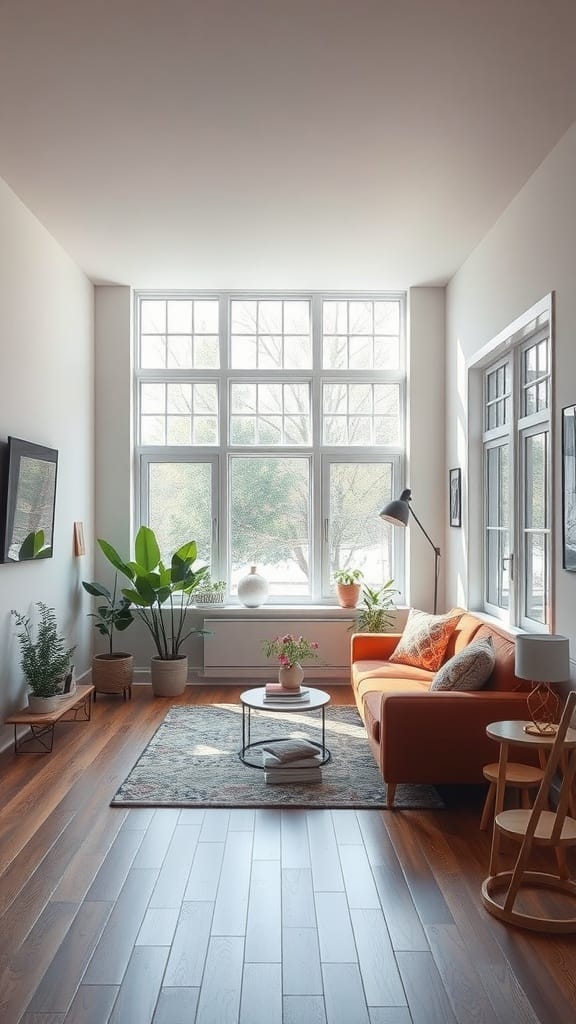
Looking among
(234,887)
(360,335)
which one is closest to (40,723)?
(234,887)

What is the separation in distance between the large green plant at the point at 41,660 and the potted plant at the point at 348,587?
2.52m

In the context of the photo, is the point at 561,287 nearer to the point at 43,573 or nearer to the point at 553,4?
the point at 553,4

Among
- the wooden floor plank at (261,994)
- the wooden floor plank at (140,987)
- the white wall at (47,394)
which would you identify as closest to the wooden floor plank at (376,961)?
the wooden floor plank at (261,994)

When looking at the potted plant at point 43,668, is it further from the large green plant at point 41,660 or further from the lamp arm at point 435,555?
the lamp arm at point 435,555

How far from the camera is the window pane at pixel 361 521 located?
712 cm

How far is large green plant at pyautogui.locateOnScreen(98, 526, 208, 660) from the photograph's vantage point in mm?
6359

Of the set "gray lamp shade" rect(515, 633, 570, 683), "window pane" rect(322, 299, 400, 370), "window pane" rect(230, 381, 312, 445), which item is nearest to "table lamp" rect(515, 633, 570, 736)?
"gray lamp shade" rect(515, 633, 570, 683)

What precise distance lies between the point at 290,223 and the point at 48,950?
14.7 ft

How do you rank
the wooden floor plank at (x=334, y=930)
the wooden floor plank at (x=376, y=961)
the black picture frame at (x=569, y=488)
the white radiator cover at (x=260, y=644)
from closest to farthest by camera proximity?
the wooden floor plank at (x=376, y=961) → the wooden floor plank at (x=334, y=930) → the black picture frame at (x=569, y=488) → the white radiator cover at (x=260, y=644)

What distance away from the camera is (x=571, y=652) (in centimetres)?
392

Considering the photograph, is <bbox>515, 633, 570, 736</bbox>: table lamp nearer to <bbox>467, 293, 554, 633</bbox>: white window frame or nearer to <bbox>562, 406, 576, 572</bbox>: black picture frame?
<bbox>562, 406, 576, 572</bbox>: black picture frame

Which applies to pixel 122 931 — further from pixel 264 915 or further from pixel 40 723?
pixel 40 723

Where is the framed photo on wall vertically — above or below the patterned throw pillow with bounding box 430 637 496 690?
above

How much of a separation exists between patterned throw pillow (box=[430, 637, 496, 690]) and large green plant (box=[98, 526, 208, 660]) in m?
2.82
